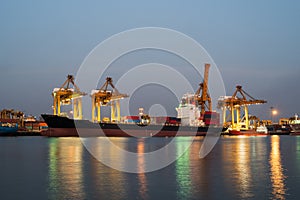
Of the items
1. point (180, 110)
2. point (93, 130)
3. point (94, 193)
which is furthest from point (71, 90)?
point (94, 193)

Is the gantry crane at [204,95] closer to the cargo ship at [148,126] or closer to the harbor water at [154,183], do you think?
the cargo ship at [148,126]

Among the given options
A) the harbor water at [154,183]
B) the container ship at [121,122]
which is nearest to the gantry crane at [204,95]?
the container ship at [121,122]

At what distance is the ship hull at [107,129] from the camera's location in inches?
2798

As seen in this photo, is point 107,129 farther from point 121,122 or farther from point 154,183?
point 154,183

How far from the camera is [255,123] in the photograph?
14000 centimetres

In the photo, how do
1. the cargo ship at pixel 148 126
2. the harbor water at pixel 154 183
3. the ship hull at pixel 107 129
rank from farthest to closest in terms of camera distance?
the cargo ship at pixel 148 126 → the ship hull at pixel 107 129 → the harbor water at pixel 154 183

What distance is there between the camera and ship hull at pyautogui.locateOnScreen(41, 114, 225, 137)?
71062 mm

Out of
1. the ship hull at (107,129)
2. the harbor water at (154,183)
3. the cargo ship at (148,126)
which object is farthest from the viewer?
the cargo ship at (148,126)

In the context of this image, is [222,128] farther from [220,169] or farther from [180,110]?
[220,169]

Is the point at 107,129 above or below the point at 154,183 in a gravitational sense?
above

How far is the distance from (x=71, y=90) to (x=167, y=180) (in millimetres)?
66024

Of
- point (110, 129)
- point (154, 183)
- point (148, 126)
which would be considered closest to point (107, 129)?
point (110, 129)

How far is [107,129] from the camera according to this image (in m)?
76.3

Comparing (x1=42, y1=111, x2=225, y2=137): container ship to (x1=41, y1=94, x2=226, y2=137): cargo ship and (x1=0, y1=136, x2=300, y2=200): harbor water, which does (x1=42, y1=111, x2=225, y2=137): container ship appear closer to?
(x1=41, y1=94, x2=226, y2=137): cargo ship
